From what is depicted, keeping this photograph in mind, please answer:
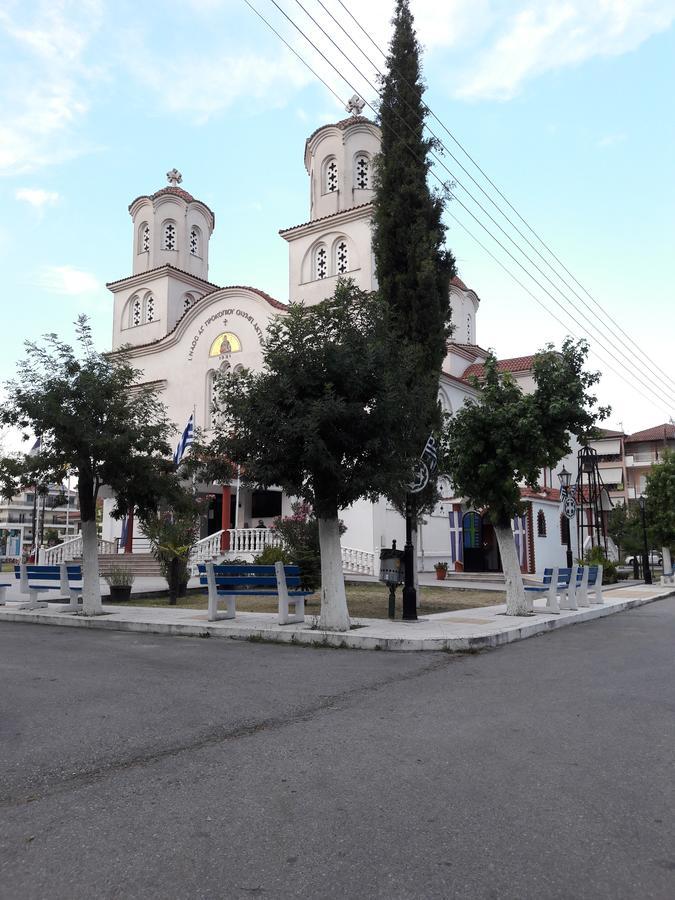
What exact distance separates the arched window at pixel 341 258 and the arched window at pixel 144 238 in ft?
43.1

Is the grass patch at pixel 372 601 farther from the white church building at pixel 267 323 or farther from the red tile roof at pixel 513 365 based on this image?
the red tile roof at pixel 513 365

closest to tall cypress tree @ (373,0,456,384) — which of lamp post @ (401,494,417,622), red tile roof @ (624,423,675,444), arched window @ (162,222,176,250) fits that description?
lamp post @ (401,494,417,622)

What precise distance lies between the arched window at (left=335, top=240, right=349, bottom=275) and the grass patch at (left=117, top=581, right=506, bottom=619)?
15.4 meters

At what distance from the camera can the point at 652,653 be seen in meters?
9.77

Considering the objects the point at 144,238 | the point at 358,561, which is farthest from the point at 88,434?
the point at 144,238

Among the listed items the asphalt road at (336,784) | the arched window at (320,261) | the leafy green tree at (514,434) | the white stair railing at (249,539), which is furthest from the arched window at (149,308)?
the asphalt road at (336,784)

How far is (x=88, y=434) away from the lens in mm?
13109

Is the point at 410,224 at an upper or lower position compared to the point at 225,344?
lower

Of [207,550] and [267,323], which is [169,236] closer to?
[267,323]

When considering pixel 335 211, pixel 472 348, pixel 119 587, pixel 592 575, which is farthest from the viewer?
pixel 472 348

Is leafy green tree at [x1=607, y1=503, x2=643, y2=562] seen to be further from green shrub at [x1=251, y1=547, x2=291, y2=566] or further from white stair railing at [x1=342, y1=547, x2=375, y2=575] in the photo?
green shrub at [x1=251, y1=547, x2=291, y2=566]

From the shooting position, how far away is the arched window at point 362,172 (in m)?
32.8

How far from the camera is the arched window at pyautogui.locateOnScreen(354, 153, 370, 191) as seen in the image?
3284cm

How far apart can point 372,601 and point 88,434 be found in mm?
7774
